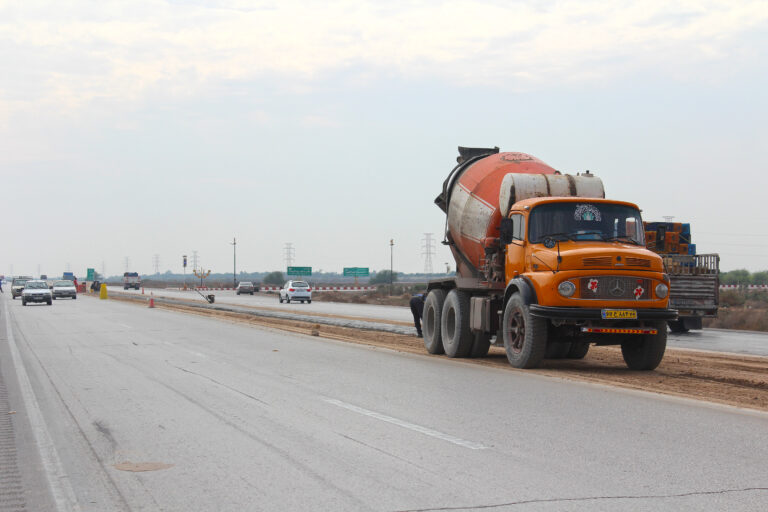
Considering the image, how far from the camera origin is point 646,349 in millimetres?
13633

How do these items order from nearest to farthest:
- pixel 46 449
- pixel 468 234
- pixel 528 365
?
pixel 46 449
pixel 528 365
pixel 468 234

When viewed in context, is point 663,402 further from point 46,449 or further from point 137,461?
point 46,449

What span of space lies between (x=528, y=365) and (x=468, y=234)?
3.69m

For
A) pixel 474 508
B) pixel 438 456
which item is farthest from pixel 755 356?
pixel 474 508

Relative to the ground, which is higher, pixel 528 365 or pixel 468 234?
pixel 468 234

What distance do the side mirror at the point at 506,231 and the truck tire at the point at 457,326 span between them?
2.18 m

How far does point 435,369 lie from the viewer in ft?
45.8

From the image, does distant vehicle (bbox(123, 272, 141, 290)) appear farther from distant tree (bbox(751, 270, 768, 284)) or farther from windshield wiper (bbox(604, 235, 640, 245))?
windshield wiper (bbox(604, 235, 640, 245))

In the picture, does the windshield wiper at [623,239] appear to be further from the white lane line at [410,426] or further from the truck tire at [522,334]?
the white lane line at [410,426]

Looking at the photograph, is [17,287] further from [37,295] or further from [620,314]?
[620,314]

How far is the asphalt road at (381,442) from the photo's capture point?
19.0 feet

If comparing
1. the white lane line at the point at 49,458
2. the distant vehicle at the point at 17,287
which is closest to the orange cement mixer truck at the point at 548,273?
the white lane line at the point at 49,458

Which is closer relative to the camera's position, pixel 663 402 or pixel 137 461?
pixel 137 461

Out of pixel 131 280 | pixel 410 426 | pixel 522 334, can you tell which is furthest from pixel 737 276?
pixel 410 426
